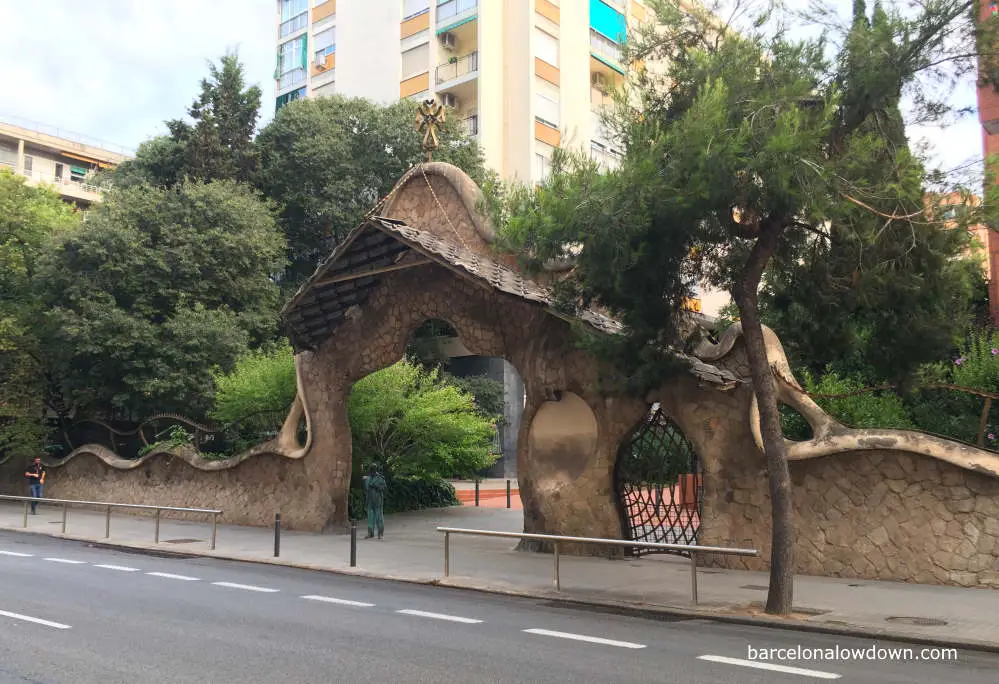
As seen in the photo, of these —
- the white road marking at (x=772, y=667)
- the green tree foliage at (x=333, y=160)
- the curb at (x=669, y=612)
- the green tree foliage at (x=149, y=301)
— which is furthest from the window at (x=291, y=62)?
the white road marking at (x=772, y=667)

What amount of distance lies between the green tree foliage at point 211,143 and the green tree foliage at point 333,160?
0.93 m

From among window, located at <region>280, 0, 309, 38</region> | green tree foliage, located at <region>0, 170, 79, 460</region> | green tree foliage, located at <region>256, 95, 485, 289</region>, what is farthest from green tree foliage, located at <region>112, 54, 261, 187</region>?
window, located at <region>280, 0, 309, 38</region>

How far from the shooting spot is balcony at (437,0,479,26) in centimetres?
4081

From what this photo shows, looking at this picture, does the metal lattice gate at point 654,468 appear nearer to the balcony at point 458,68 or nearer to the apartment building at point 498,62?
the apartment building at point 498,62

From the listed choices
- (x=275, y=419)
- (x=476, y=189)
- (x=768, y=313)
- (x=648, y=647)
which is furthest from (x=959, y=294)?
(x=275, y=419)

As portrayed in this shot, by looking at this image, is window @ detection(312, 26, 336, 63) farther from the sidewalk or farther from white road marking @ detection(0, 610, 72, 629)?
white road marking @ detection(0, 610, 72, 629)

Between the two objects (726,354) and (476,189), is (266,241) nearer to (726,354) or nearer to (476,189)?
(476,189)

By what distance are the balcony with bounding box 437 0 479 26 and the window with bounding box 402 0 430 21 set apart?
841 millimetres

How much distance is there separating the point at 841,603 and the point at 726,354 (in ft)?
15.7

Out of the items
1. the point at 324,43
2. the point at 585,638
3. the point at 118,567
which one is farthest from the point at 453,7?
the point at 585,638

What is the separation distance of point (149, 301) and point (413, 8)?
23856 millimetres

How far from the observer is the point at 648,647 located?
27.2 feet

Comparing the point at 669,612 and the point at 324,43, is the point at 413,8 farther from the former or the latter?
the point at 669,612

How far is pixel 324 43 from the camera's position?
158 feet
